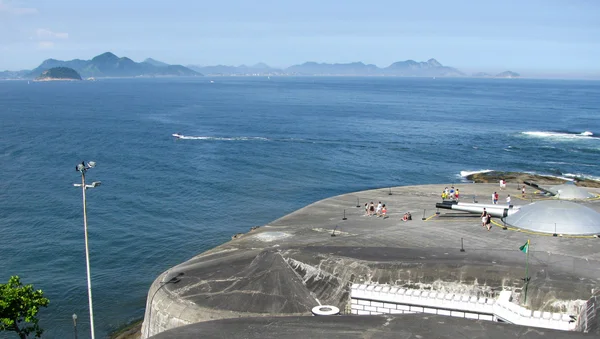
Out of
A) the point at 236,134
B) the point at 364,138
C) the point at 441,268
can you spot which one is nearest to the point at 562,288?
the point at 441,268

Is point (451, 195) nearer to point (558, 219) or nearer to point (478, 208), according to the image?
point (478, 208)

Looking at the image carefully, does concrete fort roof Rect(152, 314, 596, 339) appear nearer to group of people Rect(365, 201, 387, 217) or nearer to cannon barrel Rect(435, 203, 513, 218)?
cannon barrel Rect(435, 203, 513, 218)

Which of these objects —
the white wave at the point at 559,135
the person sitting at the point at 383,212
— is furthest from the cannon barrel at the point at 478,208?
the white wave at the point at 559,135

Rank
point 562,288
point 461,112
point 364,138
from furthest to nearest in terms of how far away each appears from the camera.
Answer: point 461,112
point 364,138
point 562,288

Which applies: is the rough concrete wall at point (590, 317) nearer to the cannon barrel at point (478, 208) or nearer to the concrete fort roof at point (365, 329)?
the concrete fort roof at point (365, 329)

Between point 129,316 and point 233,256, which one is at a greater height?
point 233,256

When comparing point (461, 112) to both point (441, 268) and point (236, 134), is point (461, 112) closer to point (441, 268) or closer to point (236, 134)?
point (236, 134)
